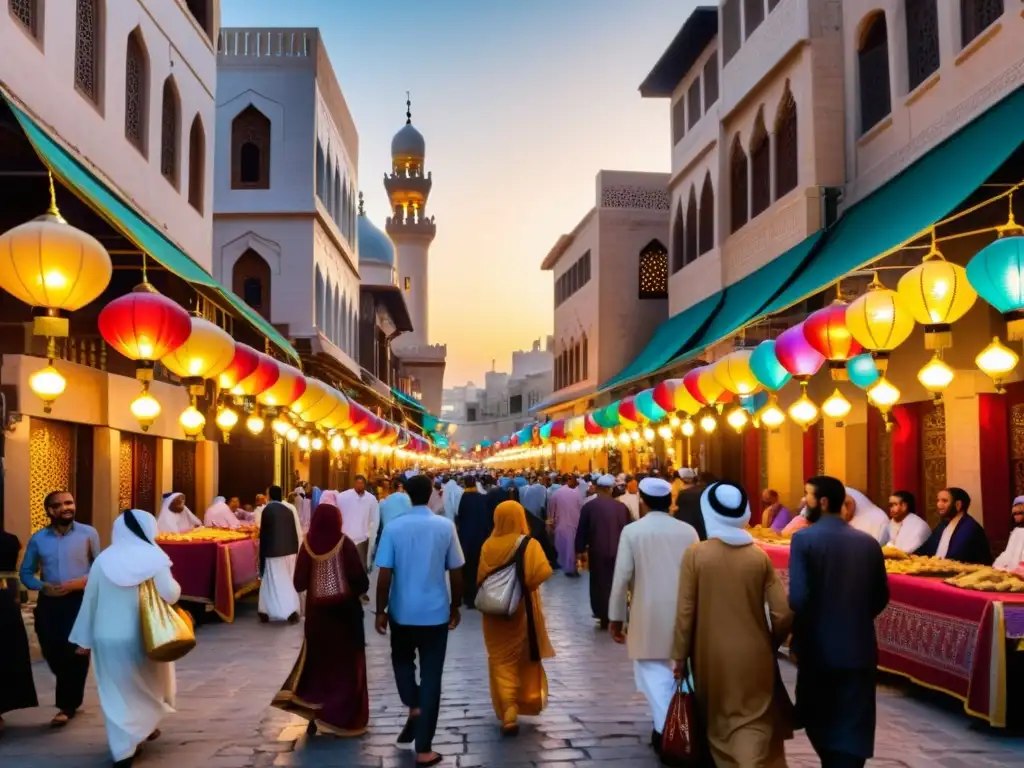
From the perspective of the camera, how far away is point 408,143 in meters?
70.3

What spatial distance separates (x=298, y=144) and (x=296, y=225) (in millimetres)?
1799

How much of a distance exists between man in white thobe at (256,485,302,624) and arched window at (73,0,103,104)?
16.2 feet

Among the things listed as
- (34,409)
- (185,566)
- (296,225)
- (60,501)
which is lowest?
(185,566)

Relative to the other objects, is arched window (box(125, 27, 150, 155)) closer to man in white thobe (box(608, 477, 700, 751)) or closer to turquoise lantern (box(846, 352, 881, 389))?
turquoise lantern (box(846, 352, 881, 389))

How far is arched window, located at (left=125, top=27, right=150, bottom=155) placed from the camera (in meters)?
14.2

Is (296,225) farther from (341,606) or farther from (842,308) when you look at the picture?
(341,606)

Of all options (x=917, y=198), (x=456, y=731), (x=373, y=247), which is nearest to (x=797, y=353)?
(x=917, y=198)

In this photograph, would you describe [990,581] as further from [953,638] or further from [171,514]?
[171,514]

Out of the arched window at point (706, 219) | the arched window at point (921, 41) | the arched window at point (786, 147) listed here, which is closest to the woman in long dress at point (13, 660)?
the arched window at point (921, 41)

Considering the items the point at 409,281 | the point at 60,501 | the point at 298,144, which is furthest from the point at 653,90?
the point at 409,281

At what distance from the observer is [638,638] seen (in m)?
6.44

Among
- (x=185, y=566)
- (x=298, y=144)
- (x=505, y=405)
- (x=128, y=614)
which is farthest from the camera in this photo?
(x=505, y=405)

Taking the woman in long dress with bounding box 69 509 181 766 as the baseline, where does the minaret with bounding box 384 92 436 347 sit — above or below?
above

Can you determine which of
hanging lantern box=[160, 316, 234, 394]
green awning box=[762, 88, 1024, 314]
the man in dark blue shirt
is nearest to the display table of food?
hanging lantern box=[160, 316, 234, 394]
